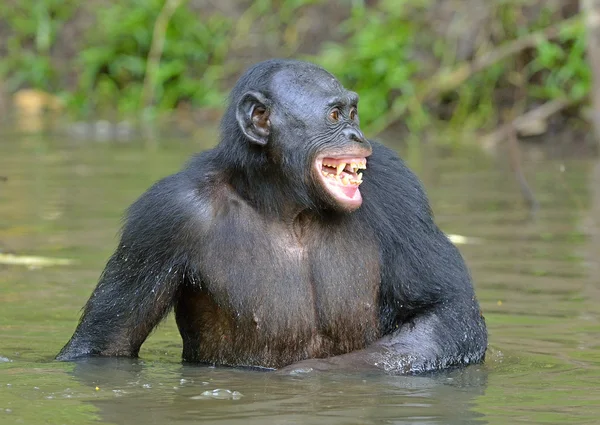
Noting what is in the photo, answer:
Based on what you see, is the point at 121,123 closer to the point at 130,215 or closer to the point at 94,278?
the point at 94,278

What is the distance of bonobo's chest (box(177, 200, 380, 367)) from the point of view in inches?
267

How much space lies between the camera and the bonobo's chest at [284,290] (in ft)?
22.2

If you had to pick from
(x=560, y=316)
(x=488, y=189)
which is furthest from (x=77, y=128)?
(x=560, y=316)

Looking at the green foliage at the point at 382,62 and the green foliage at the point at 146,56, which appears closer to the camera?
the green foliage at the point at 382,62

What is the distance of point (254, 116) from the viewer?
6.90 meters

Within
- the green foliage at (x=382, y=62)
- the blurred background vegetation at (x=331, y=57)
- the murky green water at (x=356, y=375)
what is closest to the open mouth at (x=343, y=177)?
the murky green water at (x=356, y=375)

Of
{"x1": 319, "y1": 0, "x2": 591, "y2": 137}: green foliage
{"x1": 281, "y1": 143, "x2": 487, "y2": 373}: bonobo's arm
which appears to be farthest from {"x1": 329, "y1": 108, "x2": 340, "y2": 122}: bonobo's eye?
{"x1": 319, "y1": 0, "x2": 591, "y2": 137}: green foliage

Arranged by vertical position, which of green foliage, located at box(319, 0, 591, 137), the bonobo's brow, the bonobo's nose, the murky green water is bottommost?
the murky green water

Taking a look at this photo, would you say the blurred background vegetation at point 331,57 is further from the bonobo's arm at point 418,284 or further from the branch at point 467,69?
the bonobo's arm at point 418,284

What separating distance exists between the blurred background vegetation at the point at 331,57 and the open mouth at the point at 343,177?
10101 mm

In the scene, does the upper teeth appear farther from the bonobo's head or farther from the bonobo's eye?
the bonobo's eye

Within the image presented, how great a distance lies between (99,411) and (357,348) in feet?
5.72

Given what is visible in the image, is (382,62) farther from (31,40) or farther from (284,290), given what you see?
(284,290)

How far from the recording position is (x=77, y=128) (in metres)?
19.9
